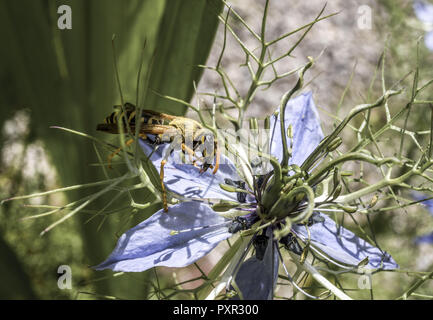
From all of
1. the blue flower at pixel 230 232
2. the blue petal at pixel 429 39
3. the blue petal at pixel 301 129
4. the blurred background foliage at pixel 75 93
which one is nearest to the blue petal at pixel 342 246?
the blue flower at pixel 230 232

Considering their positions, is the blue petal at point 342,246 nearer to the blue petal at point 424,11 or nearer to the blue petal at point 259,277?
the blue petal at point 259,277

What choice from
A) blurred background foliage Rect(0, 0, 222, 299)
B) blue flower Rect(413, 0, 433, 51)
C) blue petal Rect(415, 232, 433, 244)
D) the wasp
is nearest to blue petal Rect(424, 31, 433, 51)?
blue flower Rect(413, 0, 433, 51)

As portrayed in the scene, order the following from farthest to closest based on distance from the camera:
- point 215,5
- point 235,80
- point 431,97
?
point 235,80 → point 431,97 → point 215,5

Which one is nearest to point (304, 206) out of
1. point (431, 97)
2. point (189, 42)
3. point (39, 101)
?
point (189, 42)

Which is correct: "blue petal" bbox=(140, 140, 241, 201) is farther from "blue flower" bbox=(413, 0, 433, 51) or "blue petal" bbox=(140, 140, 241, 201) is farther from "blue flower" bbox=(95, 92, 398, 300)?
"blue flower" bbox=(413, 0, 433, 51)

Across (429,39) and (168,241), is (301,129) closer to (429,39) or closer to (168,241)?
(168,241)

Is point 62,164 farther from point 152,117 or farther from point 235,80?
point 235,80
